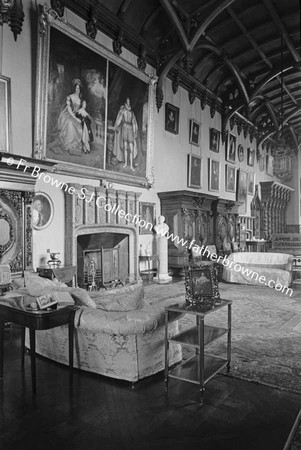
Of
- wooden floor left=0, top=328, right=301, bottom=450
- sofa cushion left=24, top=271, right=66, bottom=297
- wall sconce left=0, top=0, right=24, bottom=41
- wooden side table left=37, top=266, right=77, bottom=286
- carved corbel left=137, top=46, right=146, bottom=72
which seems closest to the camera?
wooden floor left=0, top=328, right=301, bottom=450

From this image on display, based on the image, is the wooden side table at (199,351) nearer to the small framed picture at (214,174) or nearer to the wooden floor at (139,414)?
the wooden floor at (139,414)

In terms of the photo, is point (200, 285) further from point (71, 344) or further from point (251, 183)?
point (251, 183)

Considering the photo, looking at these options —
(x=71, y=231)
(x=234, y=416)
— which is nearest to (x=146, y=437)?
(x=234, y=416)

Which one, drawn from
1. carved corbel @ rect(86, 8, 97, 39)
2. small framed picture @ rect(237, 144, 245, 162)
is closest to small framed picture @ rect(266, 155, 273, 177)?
small framed picture @ rect(237, 144, 245, 162)

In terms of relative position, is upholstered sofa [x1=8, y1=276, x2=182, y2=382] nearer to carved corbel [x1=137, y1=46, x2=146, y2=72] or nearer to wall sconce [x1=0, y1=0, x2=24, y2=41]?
wall sconce [x1=0, y1=0, x2=24, y2=41]

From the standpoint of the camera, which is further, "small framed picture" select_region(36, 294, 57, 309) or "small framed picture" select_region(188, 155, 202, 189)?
"small framed picture" select_region(188, 155, 202, 189)

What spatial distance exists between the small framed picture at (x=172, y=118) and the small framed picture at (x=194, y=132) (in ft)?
2.80

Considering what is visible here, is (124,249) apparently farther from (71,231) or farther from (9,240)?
(9,240)

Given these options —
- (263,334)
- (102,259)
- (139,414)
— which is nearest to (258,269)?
(102,259)

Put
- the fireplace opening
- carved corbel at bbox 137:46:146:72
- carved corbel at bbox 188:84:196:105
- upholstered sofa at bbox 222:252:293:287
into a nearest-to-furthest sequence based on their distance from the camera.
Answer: the fireplace opening
upholstered sofa at bbox 222:252:293:287
carved corbel at bbox 137:46:146:72
carved corbel at bbox 188:84:196:105

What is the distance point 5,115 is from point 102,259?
376cm

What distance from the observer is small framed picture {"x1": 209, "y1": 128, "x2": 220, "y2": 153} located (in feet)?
43.1

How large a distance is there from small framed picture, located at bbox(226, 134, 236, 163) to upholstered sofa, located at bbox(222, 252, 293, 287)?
18.0 feet

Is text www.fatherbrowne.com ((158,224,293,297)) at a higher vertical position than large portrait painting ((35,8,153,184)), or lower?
lower
